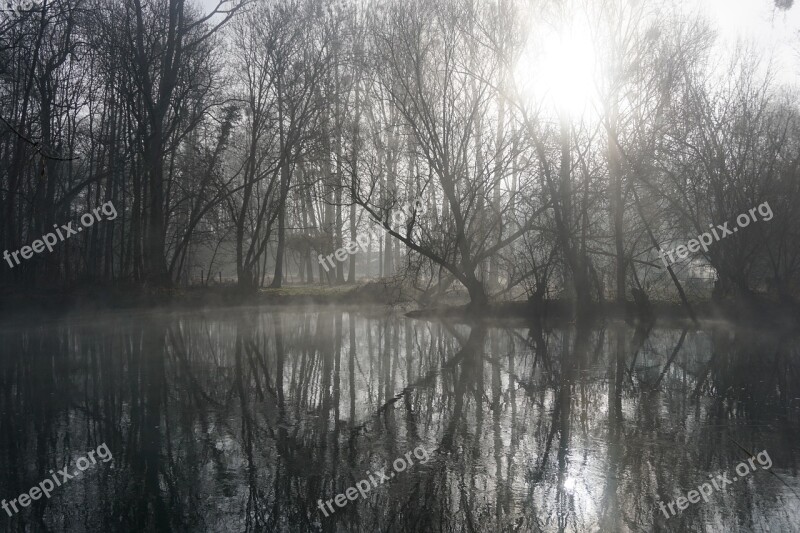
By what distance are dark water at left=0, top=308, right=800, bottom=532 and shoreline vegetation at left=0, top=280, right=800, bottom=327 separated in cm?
687

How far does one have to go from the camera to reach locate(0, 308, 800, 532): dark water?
5055 mm

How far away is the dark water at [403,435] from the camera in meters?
5.05

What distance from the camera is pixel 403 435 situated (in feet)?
23.3

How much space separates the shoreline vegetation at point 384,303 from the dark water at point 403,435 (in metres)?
6.87

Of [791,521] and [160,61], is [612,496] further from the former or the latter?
[160,61]

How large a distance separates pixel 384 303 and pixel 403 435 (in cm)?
2095

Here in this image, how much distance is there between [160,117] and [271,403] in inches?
828

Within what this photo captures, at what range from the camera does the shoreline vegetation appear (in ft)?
68.3

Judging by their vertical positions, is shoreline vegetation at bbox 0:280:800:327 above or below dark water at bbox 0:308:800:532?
above

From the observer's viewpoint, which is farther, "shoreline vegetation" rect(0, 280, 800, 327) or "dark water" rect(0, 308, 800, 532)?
"shoreline vegetation" rect(0, 280, 800, 327)

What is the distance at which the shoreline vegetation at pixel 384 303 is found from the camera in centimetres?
2081

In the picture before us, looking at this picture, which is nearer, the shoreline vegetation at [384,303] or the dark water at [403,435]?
the dark water at [403,435]

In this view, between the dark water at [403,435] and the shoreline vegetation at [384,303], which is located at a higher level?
the shoreline vegetation at [384,303]

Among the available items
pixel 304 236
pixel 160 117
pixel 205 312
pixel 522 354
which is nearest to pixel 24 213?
pixel 160 117
